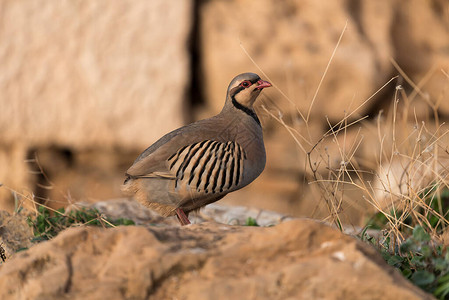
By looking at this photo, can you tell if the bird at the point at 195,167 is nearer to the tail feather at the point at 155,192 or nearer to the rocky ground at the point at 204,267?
the tail feather at the point at 155,192

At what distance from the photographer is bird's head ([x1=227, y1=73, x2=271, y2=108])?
3330 mm

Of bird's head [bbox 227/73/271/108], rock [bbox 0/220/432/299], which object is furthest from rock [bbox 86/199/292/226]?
rock [bbox 0/220/432/299]

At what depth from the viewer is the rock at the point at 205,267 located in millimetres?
1668

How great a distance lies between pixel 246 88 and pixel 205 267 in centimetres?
174

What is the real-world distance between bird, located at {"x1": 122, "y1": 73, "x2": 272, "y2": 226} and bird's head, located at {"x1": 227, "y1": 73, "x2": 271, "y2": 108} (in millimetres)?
24

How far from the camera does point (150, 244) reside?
1810 mm

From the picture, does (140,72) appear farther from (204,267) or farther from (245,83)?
(204,267)

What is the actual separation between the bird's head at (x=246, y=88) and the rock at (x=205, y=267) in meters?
1.54

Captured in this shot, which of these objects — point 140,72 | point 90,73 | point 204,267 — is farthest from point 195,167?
point 90,73

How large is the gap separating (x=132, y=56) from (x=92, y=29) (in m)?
0.43

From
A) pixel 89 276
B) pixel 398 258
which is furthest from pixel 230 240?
pixel 398 258

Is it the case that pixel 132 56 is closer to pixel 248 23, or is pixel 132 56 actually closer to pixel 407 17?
pixel 248 23

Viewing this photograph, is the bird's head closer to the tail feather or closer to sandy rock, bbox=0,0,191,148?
the tail feather

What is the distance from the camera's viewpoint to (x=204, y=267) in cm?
176
